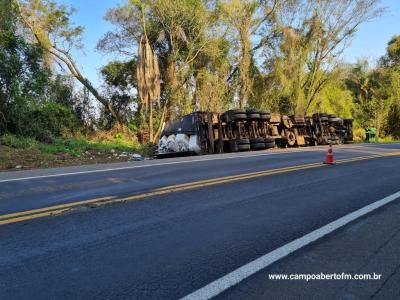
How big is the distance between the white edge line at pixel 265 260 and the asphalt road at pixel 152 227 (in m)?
0.08

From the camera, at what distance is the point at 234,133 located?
18375mm

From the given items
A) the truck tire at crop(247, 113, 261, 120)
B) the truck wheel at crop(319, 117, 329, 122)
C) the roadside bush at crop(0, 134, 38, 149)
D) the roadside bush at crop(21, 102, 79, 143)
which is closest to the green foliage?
the roadside bush at crop(0, 134, 38, 149)

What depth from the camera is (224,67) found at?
26906 mm

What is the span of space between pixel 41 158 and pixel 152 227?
33.7ft

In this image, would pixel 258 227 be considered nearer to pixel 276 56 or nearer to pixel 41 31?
pixel 41 31

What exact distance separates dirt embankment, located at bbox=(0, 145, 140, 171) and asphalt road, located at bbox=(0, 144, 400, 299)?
14.8 ft

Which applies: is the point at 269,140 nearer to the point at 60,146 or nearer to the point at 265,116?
the point at 265,116

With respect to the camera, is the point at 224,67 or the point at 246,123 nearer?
the point at 246,123

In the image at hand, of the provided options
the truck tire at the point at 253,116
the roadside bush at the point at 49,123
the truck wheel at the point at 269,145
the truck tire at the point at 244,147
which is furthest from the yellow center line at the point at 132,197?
the roadside bush at the point at 49,123

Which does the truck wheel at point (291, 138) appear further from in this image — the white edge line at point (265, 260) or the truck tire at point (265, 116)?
the white edge line at point (265, 260)

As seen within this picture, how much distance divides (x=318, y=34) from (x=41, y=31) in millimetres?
21063

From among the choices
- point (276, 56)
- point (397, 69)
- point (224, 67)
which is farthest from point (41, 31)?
point (397, 69)

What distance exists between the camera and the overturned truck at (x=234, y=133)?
54.0 feet

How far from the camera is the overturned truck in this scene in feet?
54.0
